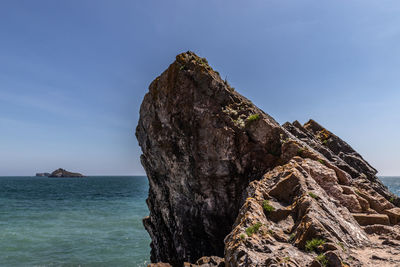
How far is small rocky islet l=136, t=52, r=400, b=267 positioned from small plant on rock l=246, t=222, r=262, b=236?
33mm

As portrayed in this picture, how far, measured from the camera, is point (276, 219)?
8.99 m

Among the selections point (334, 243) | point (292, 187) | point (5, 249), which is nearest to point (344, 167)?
point (292, 187)

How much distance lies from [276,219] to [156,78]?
40.8 feet

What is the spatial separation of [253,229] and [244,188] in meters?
6.64

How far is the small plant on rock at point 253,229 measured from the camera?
7587mm

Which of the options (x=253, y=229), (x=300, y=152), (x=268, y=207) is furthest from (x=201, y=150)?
(x=253, y=229)

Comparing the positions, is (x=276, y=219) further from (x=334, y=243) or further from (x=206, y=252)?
(x=206, y=252)

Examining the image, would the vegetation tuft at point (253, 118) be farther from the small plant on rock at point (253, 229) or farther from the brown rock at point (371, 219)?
the small plant on rock at point (253, 229)

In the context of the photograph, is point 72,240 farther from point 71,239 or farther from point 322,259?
point 322,259

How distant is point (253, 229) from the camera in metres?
7.79

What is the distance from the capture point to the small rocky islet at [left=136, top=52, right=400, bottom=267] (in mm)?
7521

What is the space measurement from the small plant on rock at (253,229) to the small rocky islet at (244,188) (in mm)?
33

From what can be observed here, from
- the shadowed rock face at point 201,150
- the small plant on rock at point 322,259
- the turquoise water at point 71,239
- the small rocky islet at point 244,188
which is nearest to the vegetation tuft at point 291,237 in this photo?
the small rocky islet at point 244,188

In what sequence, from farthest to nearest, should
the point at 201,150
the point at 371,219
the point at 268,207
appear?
the point at 201,150
the point at 371,219
the point at 268,207
